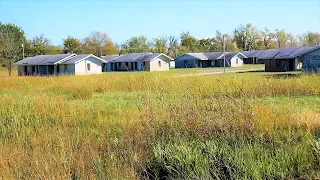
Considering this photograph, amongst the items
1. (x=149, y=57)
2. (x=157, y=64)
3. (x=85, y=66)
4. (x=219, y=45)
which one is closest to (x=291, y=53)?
(x=157, y=64)

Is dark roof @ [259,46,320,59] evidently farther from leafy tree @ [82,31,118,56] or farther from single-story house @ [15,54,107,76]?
leafy tree @ [82,31,118,56]

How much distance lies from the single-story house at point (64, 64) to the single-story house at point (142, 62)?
9420 mm

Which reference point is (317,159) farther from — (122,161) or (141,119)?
(141,119)

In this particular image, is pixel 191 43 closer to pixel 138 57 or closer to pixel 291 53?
pixel 138 57

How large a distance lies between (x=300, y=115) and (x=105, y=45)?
104738mm

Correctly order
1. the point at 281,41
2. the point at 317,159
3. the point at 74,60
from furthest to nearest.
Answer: the point at 281,41 → the point at 74,60 → the point at 317,159

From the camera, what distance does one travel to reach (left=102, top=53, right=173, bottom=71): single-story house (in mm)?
66562

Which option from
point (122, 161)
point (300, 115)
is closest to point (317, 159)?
point (300, 115)

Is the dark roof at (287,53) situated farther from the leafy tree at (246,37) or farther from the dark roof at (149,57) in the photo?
the leafy tree at (246,37)

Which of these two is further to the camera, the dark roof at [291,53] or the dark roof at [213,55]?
the dark roof at [213,55]

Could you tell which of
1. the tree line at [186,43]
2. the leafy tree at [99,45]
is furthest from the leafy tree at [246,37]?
the leafy tree at [99,45]

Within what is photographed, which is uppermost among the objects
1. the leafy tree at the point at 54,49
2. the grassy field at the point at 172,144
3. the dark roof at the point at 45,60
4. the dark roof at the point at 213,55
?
the leafy tree at the point at 54,49

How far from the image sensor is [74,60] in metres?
55.2

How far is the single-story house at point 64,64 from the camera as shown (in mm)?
55406
